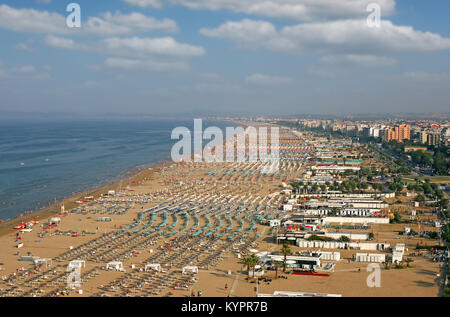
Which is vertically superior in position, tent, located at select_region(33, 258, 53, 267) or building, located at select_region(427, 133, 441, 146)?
building, located at select_region(427, 133, 441, 146)

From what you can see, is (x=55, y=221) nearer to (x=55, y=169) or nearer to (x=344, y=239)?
(x=344, y=239)

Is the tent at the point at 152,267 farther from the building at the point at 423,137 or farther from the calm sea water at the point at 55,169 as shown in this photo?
the building at the point at 423,137

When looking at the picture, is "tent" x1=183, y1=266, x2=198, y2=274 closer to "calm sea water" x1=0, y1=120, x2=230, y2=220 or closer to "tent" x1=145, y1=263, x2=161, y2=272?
"tent" x1=145, y1=263, x2=161, y2=272

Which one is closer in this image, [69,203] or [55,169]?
[69,203]

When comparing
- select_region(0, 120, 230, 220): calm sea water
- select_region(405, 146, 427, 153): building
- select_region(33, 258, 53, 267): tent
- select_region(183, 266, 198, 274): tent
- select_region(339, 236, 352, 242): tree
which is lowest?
select_region(33, 258, 53, 267): tent

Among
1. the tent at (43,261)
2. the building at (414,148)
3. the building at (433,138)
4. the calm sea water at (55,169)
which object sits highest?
the building at (433,138)

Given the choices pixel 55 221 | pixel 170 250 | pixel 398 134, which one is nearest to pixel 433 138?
pixel 398 134

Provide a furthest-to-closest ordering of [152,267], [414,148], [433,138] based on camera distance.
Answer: [433,138] < [414,148] < [152,267]

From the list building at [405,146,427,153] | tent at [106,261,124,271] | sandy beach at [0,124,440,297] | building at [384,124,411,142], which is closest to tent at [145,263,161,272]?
sandy beach at [0,124,440,297]

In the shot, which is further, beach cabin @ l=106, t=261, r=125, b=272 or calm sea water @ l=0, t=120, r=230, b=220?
calm sea water @ l=0, t=120, r=230, b=220

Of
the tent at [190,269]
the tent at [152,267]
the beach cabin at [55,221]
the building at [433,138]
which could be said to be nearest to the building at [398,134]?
the building at [433,138]
